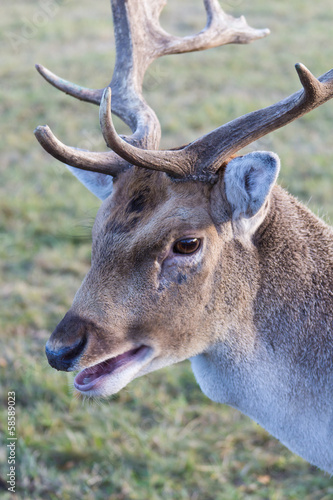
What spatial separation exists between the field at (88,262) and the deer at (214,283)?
69 cm

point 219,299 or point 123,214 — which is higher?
point 123,214

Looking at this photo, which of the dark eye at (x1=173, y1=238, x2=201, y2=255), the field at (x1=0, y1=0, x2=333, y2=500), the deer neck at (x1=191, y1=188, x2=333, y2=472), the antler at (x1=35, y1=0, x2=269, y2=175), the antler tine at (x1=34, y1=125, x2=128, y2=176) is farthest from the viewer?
the field at (x1=0, y1=0, x2=333, y2=500)

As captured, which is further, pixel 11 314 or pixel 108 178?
pixel 11 314

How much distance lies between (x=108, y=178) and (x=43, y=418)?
7.47 ft

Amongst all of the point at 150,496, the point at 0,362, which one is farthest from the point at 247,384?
the point at 0,362

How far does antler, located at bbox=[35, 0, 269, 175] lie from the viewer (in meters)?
3.01

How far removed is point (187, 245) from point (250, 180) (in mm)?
382

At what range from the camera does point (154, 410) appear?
4691mm

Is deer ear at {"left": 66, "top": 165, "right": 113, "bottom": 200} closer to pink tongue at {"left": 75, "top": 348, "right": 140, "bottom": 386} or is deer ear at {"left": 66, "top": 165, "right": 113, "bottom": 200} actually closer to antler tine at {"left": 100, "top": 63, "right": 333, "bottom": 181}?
antler tine at {"left": 100, "top": 63, "right": 333, "bottom": 181}

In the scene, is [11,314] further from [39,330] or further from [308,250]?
[308,250]

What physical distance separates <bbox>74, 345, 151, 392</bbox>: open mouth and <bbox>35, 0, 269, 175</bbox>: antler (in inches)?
33.2

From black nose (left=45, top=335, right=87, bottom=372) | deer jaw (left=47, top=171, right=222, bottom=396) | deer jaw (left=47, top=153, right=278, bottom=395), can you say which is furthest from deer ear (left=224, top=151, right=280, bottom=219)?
black nose (left=45, top=335, right=87, bottom=372)

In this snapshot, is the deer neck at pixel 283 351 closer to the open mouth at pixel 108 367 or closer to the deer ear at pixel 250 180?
the deer ear at pixel 250 180

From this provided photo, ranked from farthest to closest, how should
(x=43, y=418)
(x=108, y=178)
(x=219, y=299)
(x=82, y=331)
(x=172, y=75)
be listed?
1. (x=172, y=75)
2. (x=43, y=418)
3. (x=108, y=178)
4. (x=219, y=299)
5. (x=82, y=331)
